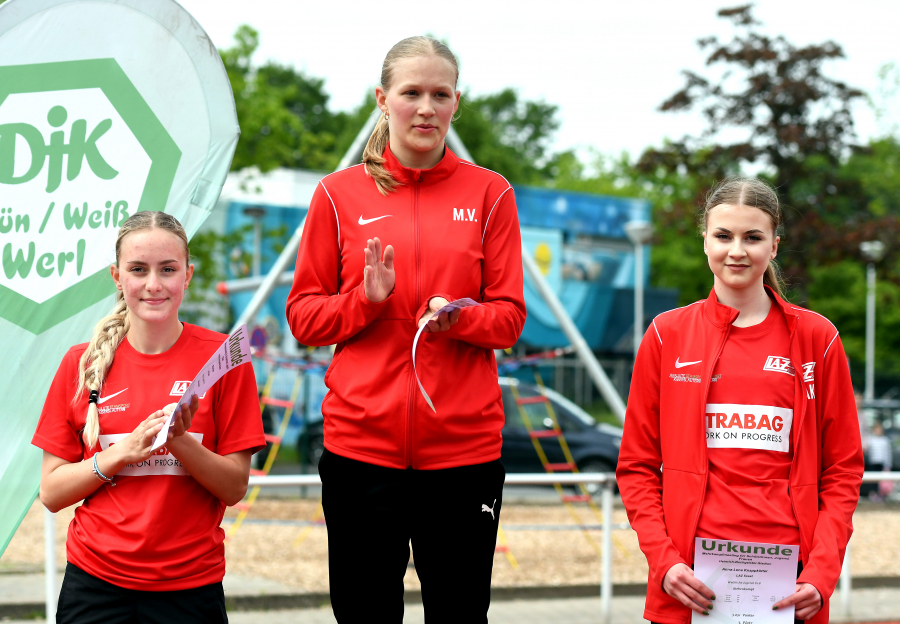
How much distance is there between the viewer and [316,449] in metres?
15.1

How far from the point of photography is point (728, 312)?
2.66 meters

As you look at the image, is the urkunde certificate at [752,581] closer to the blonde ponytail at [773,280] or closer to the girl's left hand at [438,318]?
the blonde ponytail at [773,280]

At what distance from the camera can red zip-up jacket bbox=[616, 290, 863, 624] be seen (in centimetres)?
250

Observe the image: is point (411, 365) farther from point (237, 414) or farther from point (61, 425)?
point (61, 425)

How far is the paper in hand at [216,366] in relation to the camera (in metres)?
2.31

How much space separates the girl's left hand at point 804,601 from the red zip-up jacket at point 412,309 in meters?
0.85

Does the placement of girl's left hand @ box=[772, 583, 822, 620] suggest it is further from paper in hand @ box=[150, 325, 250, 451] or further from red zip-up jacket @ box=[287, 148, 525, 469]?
paper in hand @ box=[150, 325, 250, 451]

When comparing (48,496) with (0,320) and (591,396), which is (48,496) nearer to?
(0,320)

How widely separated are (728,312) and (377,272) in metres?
1.02

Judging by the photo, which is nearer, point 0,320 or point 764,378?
point 764,378

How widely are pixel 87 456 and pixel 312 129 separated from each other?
46.0 m

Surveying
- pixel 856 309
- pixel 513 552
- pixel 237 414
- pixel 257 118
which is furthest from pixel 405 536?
pixel 856 309

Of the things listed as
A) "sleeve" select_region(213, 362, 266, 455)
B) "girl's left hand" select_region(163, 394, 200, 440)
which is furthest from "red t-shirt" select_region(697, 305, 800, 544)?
"girl's left hand" select_region(163, 394, 200, 440)

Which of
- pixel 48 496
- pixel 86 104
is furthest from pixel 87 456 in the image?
pixel 86 104
